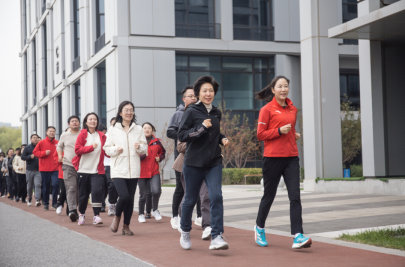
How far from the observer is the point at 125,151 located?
7.95 meters

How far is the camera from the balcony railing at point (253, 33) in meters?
30.1

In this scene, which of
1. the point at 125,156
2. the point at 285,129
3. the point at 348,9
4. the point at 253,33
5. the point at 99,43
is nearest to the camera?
the point at 285,129

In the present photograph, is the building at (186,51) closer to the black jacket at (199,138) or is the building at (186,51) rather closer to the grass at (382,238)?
the grass at (382,238)

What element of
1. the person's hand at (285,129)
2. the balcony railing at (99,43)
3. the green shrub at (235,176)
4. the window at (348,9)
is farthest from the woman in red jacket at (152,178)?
the window at (348,9)

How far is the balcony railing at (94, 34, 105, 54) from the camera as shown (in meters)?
30.8

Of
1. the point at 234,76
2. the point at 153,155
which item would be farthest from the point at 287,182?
the point at 234,76

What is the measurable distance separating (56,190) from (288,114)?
29.1 feet

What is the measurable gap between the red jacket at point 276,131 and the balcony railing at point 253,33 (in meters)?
24.3

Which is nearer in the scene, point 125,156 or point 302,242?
point 302,242

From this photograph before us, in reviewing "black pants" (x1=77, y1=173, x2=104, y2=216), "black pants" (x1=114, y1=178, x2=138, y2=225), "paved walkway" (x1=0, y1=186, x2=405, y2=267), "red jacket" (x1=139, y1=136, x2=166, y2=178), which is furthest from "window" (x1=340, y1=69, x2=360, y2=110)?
"black pants" (x1=114, y1=178, x2=138, y2=225)

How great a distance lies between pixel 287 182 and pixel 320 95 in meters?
9.91

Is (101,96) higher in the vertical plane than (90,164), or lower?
higher

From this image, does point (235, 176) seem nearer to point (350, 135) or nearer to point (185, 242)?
point (350, 135)

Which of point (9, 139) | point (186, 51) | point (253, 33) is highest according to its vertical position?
point (253, 33)
